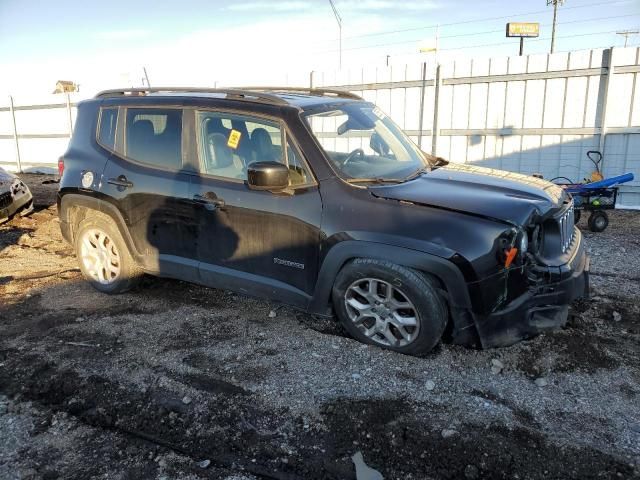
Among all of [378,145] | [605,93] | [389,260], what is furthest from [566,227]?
[605,93]

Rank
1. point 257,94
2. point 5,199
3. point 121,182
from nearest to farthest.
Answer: point 257,94, point 121,182, point 5,199

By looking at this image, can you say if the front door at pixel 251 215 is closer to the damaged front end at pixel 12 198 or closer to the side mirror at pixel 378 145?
the side mirror at pixel 378 145

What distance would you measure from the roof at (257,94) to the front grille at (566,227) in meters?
2.09

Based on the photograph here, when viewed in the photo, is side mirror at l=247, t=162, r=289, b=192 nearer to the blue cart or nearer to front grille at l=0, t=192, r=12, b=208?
the blue cart

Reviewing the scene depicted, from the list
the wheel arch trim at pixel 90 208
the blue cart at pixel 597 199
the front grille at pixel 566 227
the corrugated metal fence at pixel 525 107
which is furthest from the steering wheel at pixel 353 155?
the corrugated metal fence at pixel 525 107

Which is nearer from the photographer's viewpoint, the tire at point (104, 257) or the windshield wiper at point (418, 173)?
the windshield wiper at point (418, 173)

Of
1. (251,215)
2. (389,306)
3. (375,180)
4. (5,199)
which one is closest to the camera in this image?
(389,306)

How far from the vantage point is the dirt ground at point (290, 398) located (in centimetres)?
264

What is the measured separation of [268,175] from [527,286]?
198cm

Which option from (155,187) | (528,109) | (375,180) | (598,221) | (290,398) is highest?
(528,109)

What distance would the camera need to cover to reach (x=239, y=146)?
13.5 ft

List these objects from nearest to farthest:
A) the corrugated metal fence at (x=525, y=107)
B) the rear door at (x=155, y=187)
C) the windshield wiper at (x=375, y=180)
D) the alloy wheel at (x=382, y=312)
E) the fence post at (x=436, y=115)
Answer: the alloy wheel at (x=382, y=312) < the windshield wiper at (x=375, y=180) < the rear door at (x=155, y=187) < the corrugated metal fence at (x=525, y=107) < the fence post at (x=436, y=115)

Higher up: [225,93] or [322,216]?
[225,93]

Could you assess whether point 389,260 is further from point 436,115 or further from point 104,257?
point 436,115
